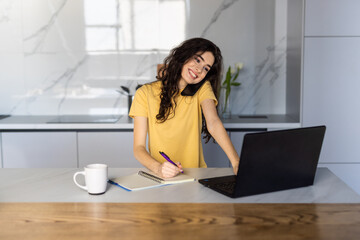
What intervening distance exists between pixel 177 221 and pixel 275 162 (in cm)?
42

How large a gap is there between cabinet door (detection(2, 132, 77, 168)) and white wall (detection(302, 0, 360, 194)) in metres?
1.72

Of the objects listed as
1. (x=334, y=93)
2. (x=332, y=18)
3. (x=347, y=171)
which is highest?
(x=332, y=18)

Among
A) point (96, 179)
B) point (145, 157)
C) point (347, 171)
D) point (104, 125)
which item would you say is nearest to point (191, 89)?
point (145, 157)

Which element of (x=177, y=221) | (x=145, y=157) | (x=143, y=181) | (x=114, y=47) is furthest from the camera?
(x=114, y=47)

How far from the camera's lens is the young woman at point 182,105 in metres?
2.02

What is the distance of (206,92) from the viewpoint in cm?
213

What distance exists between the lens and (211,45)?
2.04 meters

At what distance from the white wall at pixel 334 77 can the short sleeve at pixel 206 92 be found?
1128mm

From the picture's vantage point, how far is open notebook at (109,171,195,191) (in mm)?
1534

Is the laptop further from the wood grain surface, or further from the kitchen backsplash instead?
the kitchen backsplash

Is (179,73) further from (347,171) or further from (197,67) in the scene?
(347,171)

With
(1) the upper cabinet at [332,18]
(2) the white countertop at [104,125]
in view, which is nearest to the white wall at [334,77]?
(1) the upper cabinet at [332,18]

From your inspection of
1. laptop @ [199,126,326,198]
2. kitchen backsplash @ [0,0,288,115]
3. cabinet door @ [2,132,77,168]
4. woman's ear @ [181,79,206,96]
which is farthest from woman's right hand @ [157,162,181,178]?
kitchen backsplash @ [0,0,288,115]

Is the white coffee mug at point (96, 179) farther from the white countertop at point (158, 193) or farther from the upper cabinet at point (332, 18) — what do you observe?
the upper cabinet at point (332, 18)
